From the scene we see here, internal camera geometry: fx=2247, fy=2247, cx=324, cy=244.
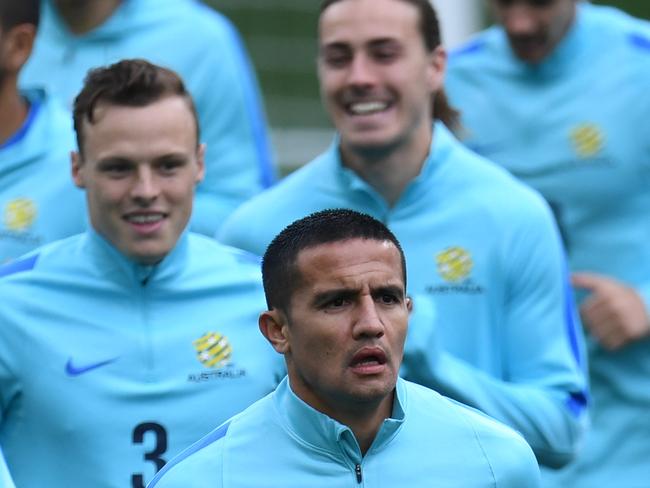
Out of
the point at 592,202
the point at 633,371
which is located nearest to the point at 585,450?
the point at 633,371

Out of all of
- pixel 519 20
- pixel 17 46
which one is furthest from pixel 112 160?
pixel 519 20

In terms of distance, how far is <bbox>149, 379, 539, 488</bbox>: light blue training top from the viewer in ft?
14.6

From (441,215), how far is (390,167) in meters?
0.19

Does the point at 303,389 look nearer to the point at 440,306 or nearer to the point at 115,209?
the point at 115,209

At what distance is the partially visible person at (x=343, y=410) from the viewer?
4.41 metres

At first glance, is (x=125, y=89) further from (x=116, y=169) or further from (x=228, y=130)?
(x=228, y=130)

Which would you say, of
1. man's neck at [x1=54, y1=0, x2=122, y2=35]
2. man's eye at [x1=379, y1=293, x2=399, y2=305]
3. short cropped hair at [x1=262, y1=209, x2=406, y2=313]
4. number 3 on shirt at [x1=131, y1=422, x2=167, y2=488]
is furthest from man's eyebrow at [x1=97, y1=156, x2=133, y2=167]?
man's neck at [x1=54, y1=0, x2=122, y2=35]

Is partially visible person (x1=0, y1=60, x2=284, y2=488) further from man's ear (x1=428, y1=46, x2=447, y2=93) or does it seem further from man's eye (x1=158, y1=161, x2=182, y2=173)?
man's ear (x1=428, y1=46, x2=447, y2=93)

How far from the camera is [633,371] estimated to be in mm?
7168

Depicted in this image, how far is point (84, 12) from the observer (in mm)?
6988

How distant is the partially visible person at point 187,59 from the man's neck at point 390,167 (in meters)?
0.75

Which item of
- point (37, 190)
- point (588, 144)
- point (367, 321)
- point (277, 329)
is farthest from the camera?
point (588, 144)

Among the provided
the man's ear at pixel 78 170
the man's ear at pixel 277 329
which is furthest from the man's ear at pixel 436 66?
the man's ear at pixel 277 329

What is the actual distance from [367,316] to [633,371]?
2936mm
